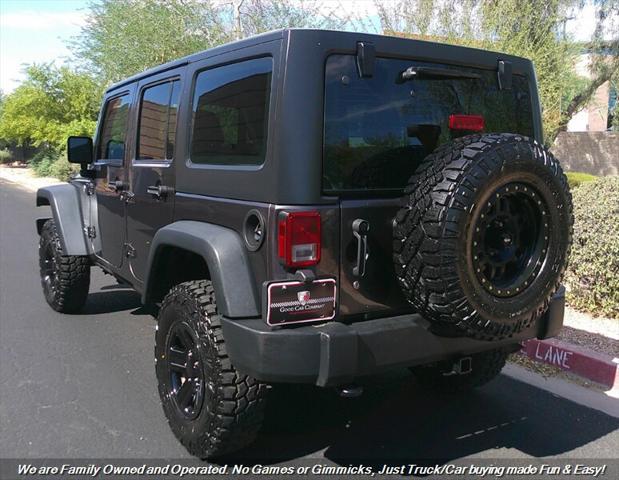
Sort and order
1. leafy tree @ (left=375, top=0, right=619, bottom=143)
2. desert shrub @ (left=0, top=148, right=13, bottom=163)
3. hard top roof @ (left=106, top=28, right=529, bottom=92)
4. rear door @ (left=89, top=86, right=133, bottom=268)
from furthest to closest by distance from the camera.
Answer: desert shrub @ (left=0, top=148, right=13, bottom=163)
leafy tree @ (left=375, top=0, right=619, bottom=143)
rear door @ (left=89, top=86, right=133, bottom=268)
hard top roof @ (left=106, top=28, right=529, bottom=92)

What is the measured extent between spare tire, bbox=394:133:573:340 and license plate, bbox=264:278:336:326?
0.34m

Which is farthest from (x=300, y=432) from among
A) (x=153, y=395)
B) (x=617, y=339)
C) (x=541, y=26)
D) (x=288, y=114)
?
(x=541, y=26)

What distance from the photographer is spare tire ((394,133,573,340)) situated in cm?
239

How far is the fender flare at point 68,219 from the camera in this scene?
4848 millimetres

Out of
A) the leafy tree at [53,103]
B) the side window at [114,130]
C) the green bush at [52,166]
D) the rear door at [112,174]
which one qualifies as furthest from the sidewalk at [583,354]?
the leafy tree at [53,103]

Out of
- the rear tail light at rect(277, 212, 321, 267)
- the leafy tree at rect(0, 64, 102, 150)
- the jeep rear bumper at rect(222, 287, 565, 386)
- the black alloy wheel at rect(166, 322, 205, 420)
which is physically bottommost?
the black alloy wheel at rect(166, 322, 205, 420)

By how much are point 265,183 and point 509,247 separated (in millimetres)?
1148

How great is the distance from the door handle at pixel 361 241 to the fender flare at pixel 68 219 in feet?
Answer: 10.1

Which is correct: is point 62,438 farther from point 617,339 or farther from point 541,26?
point 541,26

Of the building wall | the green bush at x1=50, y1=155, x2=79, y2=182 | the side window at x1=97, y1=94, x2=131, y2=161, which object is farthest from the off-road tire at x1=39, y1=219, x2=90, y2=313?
the green bush at x1=50, y1=155, x2=79, y2=182

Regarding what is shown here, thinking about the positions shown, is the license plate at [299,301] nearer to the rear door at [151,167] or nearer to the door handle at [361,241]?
the door handle at [361,241]

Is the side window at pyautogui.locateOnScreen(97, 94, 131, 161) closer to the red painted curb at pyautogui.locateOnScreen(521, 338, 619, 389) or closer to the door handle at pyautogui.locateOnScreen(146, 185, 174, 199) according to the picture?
the door handle at pyautogui.locateOnScreen(146, 185, 174, 199)

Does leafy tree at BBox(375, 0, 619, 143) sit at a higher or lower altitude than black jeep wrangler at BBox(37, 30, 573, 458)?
higher

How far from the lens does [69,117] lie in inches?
1000
